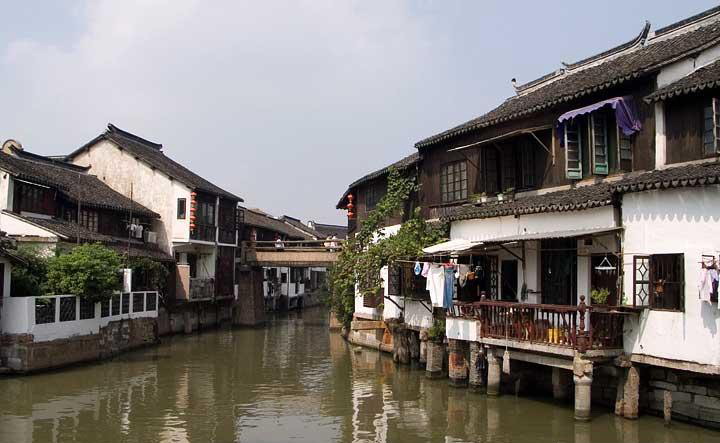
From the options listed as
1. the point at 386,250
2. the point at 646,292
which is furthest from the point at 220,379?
the point at 646,292

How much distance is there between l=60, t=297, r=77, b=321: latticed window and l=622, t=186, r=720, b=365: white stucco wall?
16909mm

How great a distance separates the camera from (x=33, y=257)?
76.9 feet

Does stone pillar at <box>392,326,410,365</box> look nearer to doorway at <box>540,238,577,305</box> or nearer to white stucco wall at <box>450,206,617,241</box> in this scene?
white stucco wall at <box>450,206,617,241</box>

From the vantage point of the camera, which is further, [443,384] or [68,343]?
[68,343]

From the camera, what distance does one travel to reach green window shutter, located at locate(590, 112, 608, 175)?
57.5ft

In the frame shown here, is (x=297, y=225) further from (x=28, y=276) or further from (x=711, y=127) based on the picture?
(x=711, y=127)

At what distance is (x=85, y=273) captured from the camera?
23.1 m

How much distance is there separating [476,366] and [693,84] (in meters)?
8.40

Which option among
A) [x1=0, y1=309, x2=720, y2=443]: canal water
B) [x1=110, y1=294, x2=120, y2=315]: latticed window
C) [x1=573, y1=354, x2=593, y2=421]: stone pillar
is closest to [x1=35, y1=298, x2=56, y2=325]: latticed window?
[x1=0, y1=309, x2=720, y2=443]: canal water

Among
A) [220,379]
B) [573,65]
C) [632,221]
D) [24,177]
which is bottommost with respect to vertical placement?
[220,379]

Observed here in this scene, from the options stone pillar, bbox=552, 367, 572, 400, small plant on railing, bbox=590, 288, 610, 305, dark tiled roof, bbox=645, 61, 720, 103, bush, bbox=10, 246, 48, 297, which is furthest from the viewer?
bush, bbox=10, 246, 48, 297

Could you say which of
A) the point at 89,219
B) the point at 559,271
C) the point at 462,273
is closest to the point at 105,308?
the point at 89,219

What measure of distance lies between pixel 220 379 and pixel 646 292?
43.8 feet

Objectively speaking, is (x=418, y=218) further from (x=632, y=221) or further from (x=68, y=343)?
(x=68, y=343)
